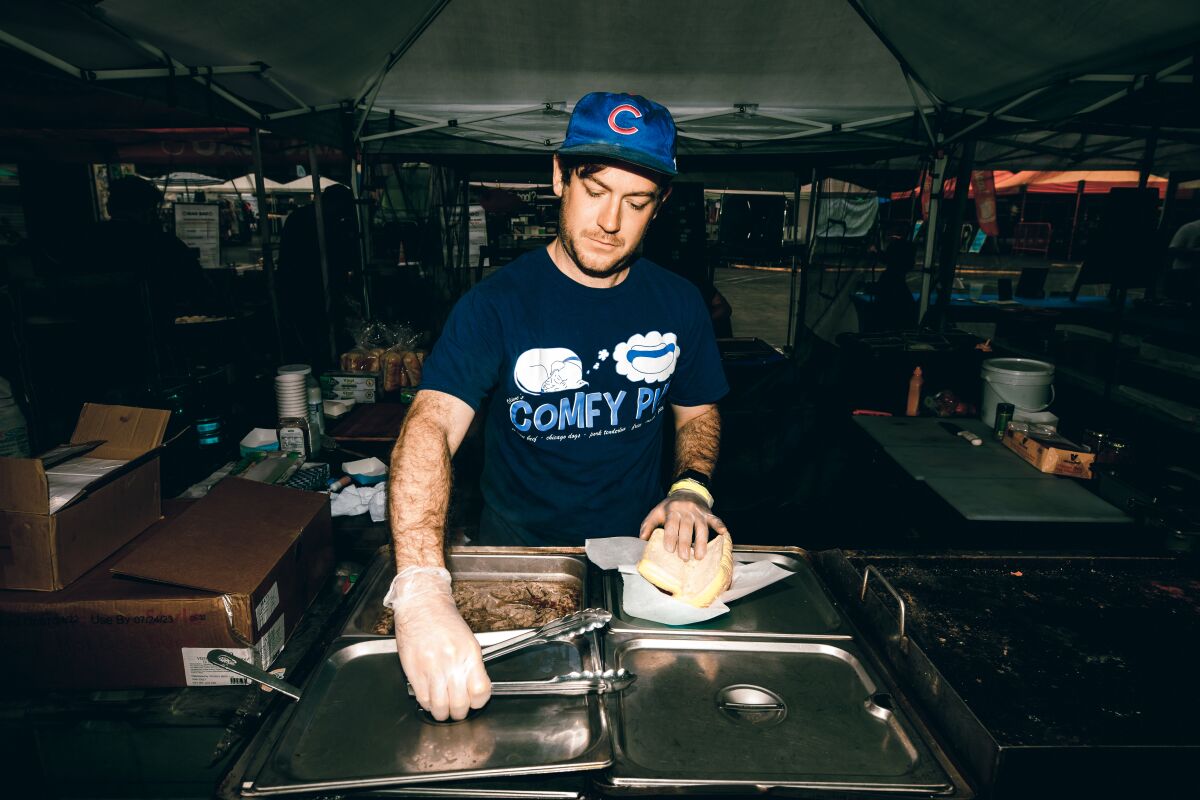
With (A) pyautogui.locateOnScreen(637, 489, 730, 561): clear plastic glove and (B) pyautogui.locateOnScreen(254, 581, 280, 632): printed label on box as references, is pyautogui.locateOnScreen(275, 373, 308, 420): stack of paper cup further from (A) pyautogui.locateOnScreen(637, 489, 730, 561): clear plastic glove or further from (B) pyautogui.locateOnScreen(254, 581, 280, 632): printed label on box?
(A) pyautogui.locateOnScreen(637, 489, 730, 561): clear plastic glove

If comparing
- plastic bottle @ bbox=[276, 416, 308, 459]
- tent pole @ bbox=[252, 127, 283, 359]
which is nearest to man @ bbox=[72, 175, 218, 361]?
tent pole @ bbox=[252, 127, 283, 359]

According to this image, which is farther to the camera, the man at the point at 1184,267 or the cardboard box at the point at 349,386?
the man at the point at 1184,267

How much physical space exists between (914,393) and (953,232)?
2208mm

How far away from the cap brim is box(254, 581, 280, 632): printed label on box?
1393 mm

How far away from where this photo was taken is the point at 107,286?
2787mm

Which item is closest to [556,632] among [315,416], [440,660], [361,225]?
[440,660]

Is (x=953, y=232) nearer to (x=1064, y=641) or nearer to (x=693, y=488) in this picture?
(x=693, y=488)

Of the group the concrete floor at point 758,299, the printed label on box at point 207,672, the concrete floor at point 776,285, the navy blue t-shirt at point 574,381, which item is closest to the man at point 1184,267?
the concrete floor at point 776,285

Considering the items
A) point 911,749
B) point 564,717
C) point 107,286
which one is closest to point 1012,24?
point 911,749

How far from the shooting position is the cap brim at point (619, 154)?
1.67 metres

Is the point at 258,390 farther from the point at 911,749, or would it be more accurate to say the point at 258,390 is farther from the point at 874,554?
the point at 911,749

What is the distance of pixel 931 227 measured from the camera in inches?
216

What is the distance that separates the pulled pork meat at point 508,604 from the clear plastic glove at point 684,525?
28cm

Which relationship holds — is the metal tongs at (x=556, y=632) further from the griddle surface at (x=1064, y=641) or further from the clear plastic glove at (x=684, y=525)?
the griddle surface at (x=1064, y=641)
